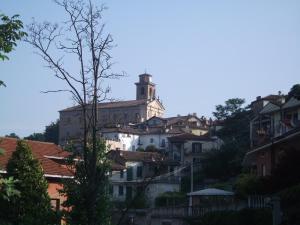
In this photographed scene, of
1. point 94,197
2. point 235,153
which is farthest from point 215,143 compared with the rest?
point 94,197

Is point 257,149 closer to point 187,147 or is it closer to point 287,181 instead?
point 287,181

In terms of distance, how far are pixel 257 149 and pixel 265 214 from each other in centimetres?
1195

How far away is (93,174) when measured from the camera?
9617mm

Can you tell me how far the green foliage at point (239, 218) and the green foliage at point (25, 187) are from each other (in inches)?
344

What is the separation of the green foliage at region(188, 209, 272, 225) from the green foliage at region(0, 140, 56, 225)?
8725mm

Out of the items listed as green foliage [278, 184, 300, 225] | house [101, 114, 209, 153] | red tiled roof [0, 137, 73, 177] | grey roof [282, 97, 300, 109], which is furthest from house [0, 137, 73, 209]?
house [101, 114, 209, 153]

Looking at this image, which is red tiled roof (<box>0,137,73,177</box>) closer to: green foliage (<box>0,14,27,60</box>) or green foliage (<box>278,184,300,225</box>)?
green foliage (<box>278,184,300,225</box>)

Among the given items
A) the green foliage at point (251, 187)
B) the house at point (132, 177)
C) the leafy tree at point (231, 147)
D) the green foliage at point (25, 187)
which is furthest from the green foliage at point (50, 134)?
the green foliage at point (25, 187)

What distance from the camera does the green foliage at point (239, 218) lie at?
73.3 feet

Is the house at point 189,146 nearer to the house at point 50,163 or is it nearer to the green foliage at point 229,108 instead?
the green foliage at point 229,108

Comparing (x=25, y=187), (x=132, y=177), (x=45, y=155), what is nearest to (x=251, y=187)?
(x=25, y=187)

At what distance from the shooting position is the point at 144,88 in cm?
14412

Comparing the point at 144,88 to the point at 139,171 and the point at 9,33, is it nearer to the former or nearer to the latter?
the point at 139,171

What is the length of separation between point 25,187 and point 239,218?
989 centimetres
